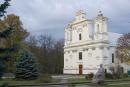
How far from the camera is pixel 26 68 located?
3356 cm

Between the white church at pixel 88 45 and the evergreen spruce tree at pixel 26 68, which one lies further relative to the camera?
the white church at pixel 88 45

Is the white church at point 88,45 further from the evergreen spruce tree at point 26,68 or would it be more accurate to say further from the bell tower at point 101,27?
the evergreen spruce tree at point 26,68

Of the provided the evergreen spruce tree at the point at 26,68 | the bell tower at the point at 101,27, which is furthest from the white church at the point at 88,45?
the evergreen spruce tree at the point at 26,68

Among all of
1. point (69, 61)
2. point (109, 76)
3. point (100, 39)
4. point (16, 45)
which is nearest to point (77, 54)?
point (69, 61)

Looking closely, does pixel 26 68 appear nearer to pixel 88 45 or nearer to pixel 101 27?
pixel 101 27

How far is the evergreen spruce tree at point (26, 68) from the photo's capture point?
33438 mm

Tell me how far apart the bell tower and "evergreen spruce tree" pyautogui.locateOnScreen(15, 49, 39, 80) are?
28.3 m

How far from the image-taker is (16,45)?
6.14 metres

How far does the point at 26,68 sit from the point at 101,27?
29.7 meters

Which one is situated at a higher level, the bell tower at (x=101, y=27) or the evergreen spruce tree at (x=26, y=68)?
the bell tower at (x=101, y=27)

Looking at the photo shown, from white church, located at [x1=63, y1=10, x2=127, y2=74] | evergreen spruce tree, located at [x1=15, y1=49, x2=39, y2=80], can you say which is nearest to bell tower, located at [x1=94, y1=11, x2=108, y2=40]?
white church, located at [x1=63, y1=10, x2=127, y2=74]

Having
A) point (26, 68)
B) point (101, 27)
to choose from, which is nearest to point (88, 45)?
point (101, 27)

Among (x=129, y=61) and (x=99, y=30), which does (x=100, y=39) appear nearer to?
(x=99, y=30)

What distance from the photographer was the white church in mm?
59969
